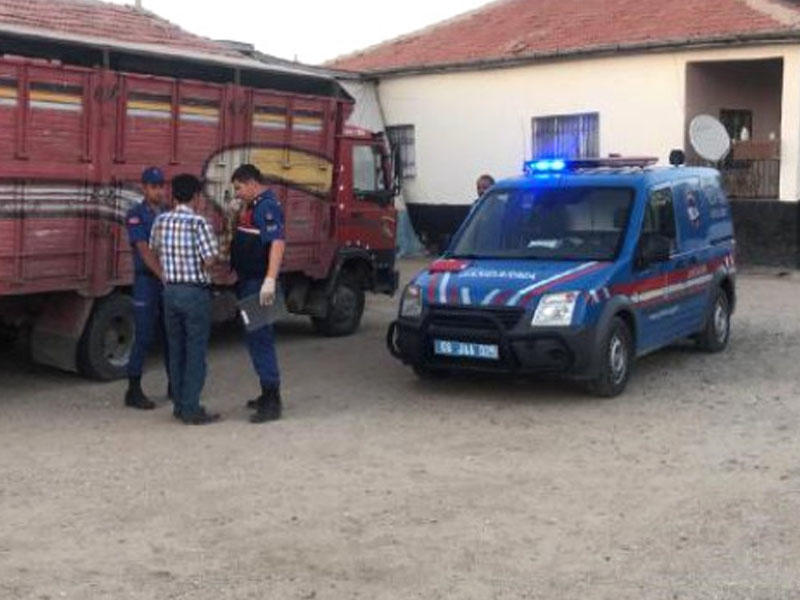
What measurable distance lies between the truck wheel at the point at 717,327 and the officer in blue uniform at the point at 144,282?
5.12 meters

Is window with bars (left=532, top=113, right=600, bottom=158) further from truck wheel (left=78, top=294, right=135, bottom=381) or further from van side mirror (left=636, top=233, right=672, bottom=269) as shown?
truck wheel (left=78, top=294, right=135, bottom=381)

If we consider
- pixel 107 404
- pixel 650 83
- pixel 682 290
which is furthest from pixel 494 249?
pixel 650 83

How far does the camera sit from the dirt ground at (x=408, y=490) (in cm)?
487

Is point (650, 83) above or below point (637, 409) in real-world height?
above

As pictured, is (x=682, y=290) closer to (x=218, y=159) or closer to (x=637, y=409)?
(x=637, y=409)

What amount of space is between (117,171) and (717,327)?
5697mm

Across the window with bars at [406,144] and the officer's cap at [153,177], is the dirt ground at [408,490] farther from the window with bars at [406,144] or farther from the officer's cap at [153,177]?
the window with bars at [406,144]

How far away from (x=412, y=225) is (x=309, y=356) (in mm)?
12544

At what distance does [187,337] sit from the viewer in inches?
305

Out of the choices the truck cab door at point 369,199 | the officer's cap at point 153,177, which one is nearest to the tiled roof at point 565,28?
the truck cab door at point 369,199

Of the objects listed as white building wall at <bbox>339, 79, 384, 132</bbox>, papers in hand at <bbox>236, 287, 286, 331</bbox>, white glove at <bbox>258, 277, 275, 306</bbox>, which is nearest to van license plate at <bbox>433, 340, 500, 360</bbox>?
papers in hand at <bbox>236, 287, 286, 331</bbox>

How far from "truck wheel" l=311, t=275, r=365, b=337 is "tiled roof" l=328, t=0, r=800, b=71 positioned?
886 centimetres

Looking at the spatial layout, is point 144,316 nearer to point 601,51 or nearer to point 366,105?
point 601,51

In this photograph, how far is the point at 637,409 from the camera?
8.31 meters
